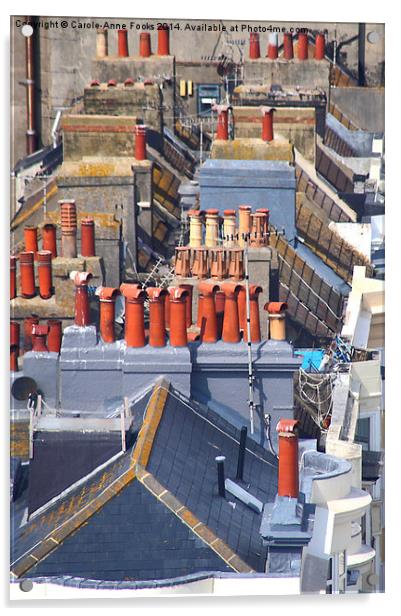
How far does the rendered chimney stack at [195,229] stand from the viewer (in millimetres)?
32825

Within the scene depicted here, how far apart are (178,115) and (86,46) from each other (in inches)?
173

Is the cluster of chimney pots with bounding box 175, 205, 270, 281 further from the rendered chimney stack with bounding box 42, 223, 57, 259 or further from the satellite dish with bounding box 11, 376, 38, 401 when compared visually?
the satellite dish with bounding box 11, 376, 38, 401

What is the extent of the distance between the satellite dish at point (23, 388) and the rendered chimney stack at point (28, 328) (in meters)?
1.00

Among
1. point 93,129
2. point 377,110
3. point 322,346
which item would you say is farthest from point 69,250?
point 377,110

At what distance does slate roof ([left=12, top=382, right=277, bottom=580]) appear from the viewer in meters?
26.4

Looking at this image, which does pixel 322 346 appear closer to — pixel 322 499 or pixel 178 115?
pixel 322 499

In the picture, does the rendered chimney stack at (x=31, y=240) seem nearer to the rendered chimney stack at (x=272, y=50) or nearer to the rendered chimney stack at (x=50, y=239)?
the rendered chimney stack at (x=50, y=239)

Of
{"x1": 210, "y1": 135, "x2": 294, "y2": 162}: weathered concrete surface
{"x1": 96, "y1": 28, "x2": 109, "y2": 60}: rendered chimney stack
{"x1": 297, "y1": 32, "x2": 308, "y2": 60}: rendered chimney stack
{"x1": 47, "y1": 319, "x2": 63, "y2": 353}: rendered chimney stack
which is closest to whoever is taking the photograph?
{"x1": 47, "y1": 319, "x2": 63, "y2": 353}: rendered chimney stack

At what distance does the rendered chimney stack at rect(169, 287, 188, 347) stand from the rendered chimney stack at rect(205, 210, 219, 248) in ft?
12.4

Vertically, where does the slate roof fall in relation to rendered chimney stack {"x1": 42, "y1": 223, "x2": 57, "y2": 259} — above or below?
below

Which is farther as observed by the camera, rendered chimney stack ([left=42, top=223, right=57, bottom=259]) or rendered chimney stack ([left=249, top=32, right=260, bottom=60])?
rendered chimney stack ([left=249, top=32, right=260, bottom=60])

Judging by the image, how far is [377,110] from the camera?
133 ft

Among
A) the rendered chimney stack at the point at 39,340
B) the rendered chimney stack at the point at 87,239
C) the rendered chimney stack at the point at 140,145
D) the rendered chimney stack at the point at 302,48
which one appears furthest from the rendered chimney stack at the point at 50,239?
the rendered chimney stack at the point at 302,48

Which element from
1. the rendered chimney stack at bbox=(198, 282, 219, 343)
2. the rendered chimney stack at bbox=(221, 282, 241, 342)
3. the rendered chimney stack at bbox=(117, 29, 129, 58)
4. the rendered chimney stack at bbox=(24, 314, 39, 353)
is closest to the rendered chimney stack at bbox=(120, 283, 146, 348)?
the rendered chimney stack at bbox=(198, 282, 219, 343)
